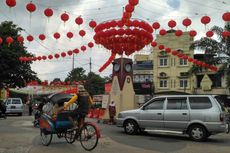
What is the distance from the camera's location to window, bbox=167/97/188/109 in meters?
14.7

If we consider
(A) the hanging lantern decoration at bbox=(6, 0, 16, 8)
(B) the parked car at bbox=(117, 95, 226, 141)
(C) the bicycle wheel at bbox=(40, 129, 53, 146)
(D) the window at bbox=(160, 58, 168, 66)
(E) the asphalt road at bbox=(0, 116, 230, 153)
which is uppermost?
(D) the window at bbox=(160, 58, 168, 66)

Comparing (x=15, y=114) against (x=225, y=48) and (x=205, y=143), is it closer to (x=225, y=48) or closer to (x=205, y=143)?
(x=225, y=48)

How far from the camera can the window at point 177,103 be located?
48.2 feet

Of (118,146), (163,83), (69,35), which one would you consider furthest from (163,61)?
(118,146)

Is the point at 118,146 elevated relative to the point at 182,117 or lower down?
lower down

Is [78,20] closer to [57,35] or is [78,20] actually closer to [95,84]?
[57,35]

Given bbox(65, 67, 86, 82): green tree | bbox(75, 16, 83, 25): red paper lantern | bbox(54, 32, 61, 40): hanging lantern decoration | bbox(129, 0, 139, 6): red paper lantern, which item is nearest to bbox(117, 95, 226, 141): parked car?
bbox(129, 0, 139, 6): red paper lantern

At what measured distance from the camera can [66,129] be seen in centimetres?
1160

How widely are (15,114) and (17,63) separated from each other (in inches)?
300

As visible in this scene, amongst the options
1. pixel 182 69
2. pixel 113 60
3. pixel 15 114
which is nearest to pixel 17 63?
pixel 15 114

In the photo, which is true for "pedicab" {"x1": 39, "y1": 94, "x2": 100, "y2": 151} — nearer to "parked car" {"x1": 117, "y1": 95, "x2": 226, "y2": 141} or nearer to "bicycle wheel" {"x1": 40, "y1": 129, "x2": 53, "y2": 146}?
"bicycle wheel" {"x1": 40, "y1": 129, "x2": 53, "y2": 146}

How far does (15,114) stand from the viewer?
3400cm

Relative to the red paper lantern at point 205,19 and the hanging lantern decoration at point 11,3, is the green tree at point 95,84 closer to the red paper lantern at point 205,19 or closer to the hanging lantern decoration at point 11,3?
the red paper lantern at point 205,19

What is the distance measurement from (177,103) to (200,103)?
0.97 m
